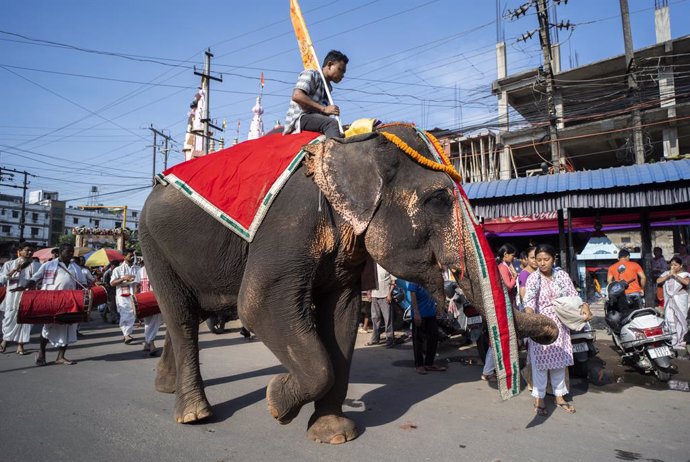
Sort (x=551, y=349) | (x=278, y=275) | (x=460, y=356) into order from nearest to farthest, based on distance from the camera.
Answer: (x=278, y=275), (x=551, y=349), (x=460, y=356)

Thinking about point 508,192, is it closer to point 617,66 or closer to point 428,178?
point 428,178

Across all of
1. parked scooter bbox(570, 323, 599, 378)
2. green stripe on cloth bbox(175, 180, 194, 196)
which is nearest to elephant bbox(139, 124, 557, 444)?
green stripe on cloth bbox(175, 180, 194, 196)

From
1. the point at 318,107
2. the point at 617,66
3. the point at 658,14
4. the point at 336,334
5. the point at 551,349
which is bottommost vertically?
the point at 551,349

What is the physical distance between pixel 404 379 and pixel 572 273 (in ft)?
19.7

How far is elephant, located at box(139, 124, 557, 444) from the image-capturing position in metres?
2.71

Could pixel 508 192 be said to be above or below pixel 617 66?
below

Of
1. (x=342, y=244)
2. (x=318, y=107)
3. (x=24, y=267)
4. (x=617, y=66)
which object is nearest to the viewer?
(x=342, y=244)

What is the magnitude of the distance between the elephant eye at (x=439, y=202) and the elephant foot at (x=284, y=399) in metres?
1.42

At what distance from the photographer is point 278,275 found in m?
2.74

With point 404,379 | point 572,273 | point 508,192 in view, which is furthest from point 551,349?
point 572,273

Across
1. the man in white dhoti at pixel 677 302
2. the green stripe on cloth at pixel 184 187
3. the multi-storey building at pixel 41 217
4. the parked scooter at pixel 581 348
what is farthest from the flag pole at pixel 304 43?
the multi-storey building at pixel 41 217

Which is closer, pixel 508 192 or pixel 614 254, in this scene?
pixel 508 192

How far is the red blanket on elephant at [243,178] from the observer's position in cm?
300

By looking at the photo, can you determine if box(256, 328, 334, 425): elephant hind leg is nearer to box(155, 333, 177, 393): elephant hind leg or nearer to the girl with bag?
box(155, 333, 177, 393): elephant hind leg
